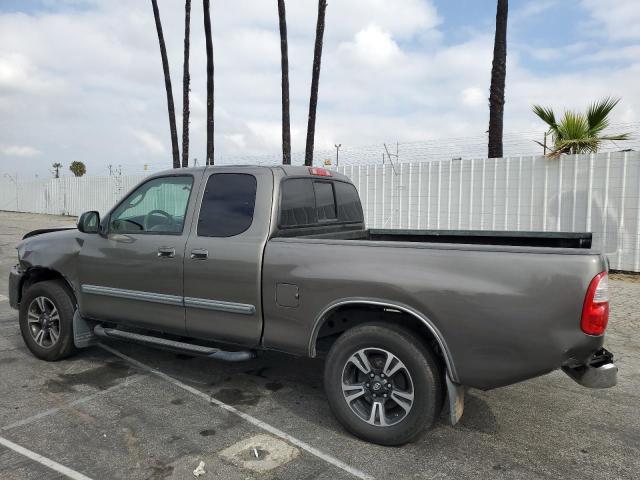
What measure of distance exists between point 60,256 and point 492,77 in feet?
31.8

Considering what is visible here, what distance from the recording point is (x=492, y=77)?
37.8 feet

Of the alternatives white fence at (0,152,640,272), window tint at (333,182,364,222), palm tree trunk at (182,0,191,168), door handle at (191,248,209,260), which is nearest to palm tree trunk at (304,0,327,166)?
white fence at (0,152,640,272)

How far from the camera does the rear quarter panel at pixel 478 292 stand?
118 inches

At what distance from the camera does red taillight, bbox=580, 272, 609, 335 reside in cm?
295

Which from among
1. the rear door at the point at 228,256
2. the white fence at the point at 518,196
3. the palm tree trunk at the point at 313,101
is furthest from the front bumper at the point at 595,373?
the palm tree trunk at the point at 313,101

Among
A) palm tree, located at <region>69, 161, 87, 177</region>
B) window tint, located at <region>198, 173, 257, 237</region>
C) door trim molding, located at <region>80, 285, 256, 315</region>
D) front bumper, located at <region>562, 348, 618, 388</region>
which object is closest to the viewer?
front bumper, located at <region>562, 348, 618, 388</region>

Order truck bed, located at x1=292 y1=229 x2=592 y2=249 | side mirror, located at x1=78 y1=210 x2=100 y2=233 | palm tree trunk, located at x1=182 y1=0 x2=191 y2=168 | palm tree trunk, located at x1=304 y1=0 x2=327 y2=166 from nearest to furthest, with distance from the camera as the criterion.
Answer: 1. truck bed, located at x1=292 y1=229 x2=592 y2=249
2. side mirror, located at x1=78 y1=210 x2=100 y2=233
3. palm tree trunk, located at x1=304 y1=0 x2=327 y2=166
4. palm tree trunk, located at x1=182 y1=0 x2=191 y2=168

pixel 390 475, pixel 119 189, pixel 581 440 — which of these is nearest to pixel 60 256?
pixel 390 475

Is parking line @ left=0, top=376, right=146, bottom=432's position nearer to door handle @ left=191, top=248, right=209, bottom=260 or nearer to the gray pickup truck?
the gray pickup truck

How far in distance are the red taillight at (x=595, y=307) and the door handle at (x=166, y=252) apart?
3030 millimetres

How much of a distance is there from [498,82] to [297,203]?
28.2 feet

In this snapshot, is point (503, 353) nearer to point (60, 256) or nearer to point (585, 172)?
point (60, 256)

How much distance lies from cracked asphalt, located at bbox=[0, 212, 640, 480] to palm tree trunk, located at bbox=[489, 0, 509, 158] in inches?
277

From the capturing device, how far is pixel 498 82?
1141 centimetres
